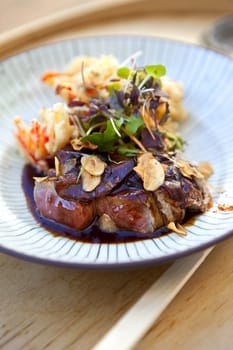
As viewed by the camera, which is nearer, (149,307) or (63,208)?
(149,307)

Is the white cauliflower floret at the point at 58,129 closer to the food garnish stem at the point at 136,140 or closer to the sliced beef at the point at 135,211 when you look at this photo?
the food garnish stem at the point at 136,140

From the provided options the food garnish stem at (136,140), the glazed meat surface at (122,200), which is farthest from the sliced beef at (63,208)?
the food garnish stem at (136,140)

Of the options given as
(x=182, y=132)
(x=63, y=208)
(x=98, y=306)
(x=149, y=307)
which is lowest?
(x=98, y=306)

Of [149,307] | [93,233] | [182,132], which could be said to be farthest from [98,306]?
[182,132]

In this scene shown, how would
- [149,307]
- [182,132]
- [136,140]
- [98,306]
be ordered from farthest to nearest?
[182,132] → [136,140] → [98,306] → [149,307]

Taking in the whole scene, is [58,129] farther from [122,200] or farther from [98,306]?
[98,306]
